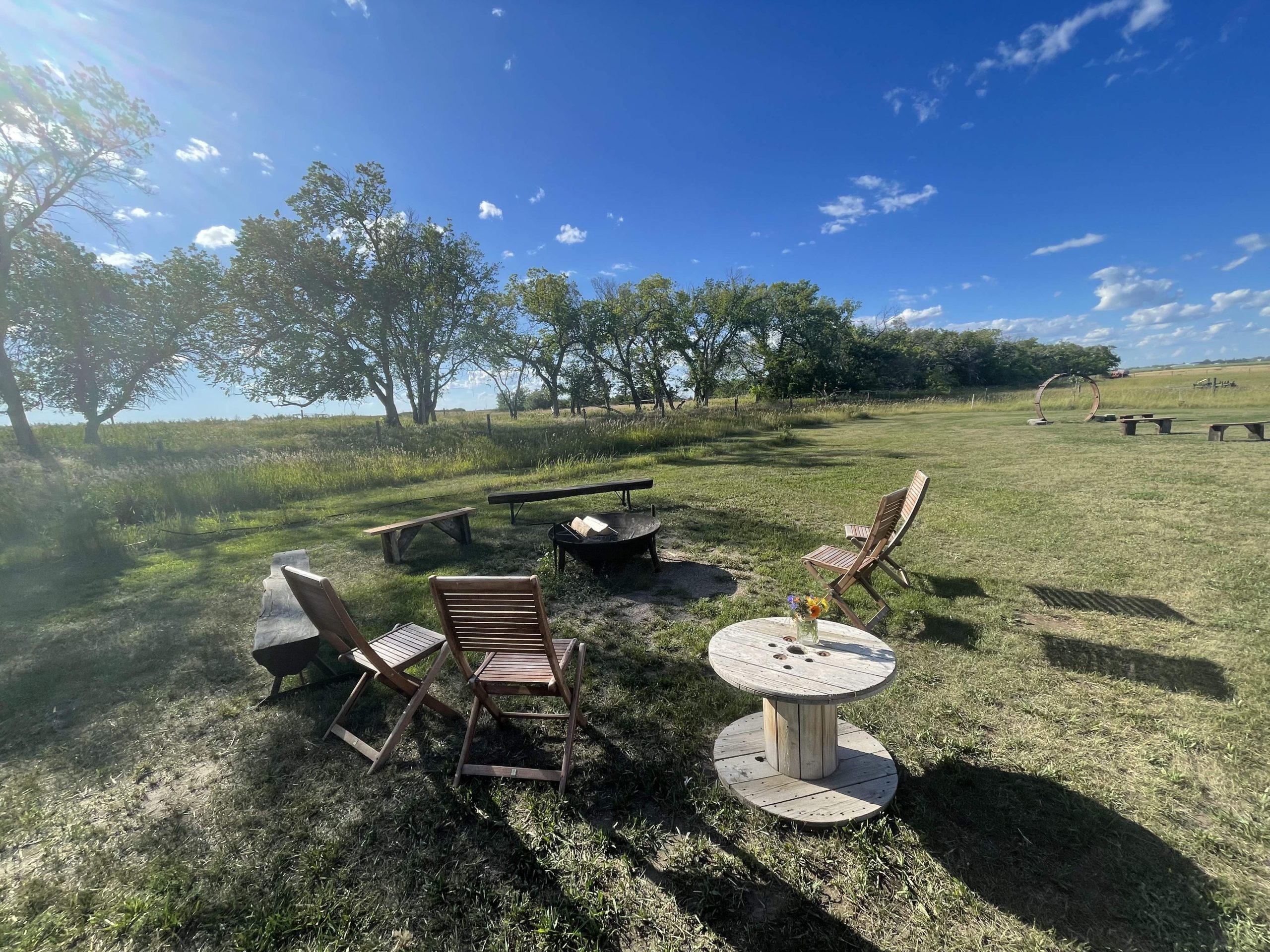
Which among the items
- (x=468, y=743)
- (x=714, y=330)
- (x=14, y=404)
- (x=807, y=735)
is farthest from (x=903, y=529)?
(x=714, y=330)

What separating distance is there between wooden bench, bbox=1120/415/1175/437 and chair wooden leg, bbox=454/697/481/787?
63.8 feet

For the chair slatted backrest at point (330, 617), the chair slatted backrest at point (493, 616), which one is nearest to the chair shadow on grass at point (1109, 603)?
the chair slatted backrest at point (493, 616)

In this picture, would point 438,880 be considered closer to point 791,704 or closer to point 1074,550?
point 791,704

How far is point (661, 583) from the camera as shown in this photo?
5527 millimetres

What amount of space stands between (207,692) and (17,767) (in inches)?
37.5

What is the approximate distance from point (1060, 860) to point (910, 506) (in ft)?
9.69

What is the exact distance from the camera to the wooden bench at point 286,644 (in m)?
3.53

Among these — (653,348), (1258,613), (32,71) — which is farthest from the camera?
(653,348)

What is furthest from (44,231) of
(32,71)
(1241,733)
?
(1241,733)

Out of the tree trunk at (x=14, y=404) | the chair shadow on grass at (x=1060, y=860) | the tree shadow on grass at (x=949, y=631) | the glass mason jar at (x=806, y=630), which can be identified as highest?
the tree trunk at (x=14, y=404)

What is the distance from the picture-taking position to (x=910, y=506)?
15.2ft

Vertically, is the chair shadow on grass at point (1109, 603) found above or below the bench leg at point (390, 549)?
below

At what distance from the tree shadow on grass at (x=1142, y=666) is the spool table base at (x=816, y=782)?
6.88 ft

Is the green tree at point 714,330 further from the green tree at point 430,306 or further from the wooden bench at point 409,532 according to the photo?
the wooden bench at point 409,532
